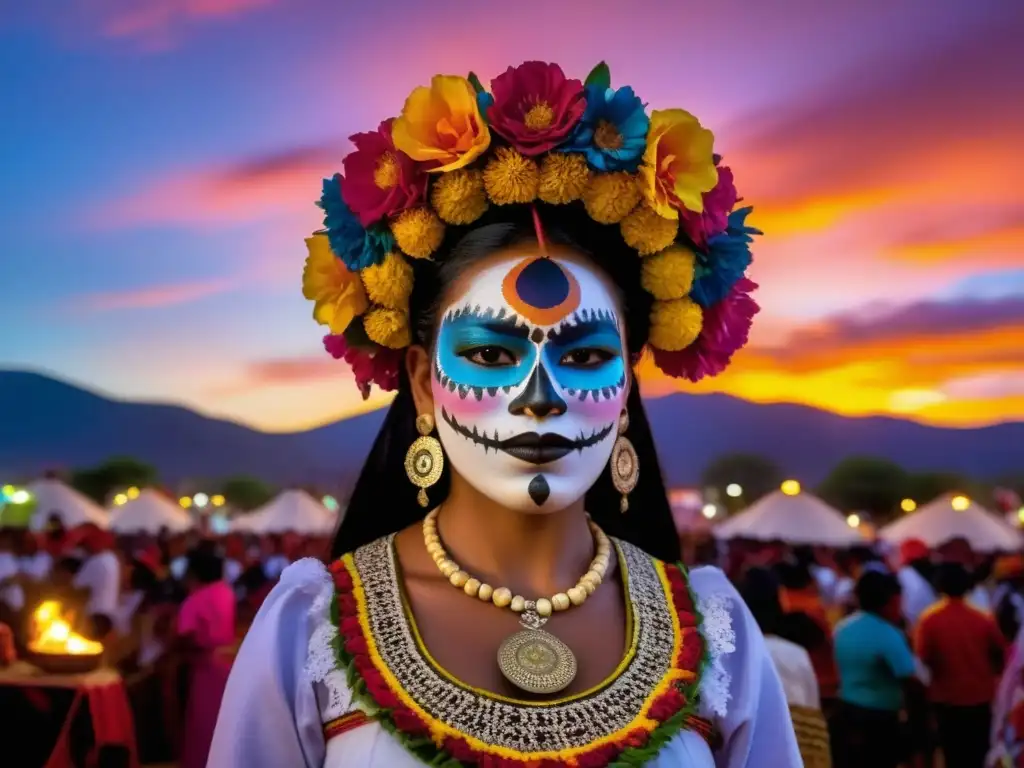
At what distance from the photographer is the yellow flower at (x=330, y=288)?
244 centimetres

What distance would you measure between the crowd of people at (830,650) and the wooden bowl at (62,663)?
0.24 metres

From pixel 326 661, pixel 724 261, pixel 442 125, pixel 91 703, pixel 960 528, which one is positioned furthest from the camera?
pixel 960 528

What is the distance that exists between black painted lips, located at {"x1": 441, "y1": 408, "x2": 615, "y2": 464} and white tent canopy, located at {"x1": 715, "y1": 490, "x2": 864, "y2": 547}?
11.5 metres

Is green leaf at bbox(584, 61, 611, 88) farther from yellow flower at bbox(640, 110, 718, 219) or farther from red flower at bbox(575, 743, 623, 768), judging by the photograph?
red flower at bbox(575, 743, 623, 768)

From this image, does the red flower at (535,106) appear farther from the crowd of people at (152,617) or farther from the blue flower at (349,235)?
the crowd of people at (152,617)

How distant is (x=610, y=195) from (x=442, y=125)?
42cm

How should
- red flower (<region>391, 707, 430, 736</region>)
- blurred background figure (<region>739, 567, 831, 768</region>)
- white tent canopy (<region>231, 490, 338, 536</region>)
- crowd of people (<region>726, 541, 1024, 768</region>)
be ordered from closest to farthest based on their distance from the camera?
red flower (<region>391, 707, 430, 736</region>) < blurred background figure (<region>739, 567, 831, 768</region>) < crowd of people (<region>726, 541, 1024, 768</region>) < white tent canopy (<region>231, 490, 338, 536</region>)

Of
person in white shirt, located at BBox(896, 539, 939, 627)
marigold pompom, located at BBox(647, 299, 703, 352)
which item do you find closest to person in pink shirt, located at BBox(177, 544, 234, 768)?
marigold pompom, located at BBox(647, 299, 703, 352)

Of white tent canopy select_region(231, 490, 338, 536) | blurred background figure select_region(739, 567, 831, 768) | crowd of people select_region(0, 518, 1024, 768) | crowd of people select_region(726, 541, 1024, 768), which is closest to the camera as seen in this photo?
blurred background figure select_region(739, 567, 831, 768)

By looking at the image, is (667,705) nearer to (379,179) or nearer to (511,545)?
(511,545)

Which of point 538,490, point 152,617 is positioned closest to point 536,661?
point 538,490

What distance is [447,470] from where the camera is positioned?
2580 millimetres

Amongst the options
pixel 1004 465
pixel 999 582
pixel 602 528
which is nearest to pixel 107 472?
pixel 999 582

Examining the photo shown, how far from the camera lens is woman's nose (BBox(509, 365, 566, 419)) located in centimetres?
219
